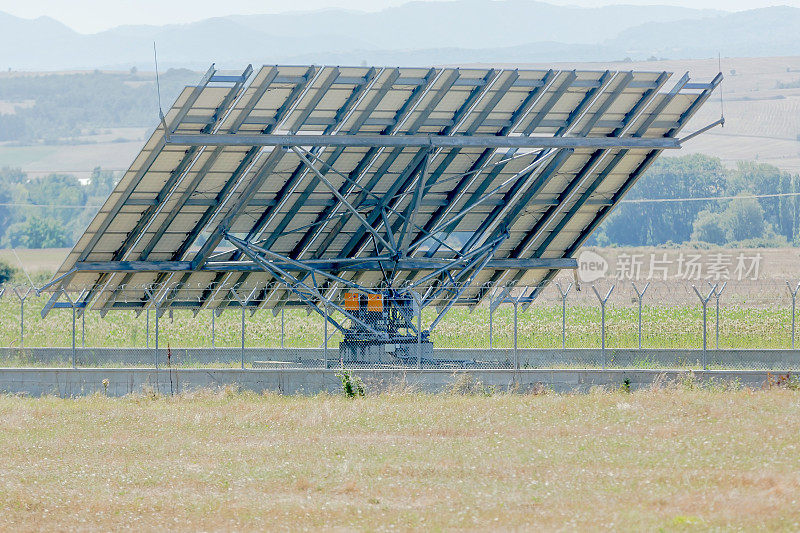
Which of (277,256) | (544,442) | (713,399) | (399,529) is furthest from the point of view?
(277,256)

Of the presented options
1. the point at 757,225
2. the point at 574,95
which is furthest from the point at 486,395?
the point at 757,225

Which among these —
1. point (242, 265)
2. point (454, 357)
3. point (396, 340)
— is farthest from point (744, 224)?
point (242, 265)

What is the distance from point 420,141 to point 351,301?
5528 millimetres

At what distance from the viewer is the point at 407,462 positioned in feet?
63.9

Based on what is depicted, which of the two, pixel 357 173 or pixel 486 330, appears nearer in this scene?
pixel 357 173

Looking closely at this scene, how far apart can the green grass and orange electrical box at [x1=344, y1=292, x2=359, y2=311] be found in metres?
7.41

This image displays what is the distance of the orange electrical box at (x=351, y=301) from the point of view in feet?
98.6

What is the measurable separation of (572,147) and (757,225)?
12793cm

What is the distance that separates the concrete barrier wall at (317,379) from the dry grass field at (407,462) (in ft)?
2.57

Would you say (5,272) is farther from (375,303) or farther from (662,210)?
(662,210)

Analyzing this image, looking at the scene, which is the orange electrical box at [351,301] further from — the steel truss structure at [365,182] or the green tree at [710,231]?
the green tree at [710,231]

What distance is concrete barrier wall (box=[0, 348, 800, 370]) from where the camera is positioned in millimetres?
31516

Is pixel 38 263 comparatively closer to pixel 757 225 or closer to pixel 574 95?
pixel 757 225

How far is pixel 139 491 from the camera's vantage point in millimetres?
17625
